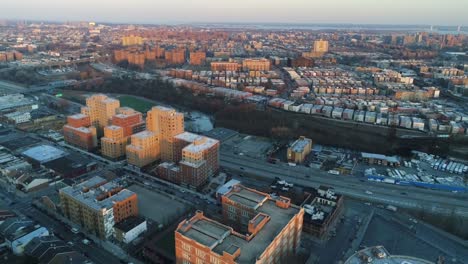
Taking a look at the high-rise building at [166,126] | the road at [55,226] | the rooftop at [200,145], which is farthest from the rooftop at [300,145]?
the road at [55,226]

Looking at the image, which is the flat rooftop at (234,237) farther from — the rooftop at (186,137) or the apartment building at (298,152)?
the apartment building at (298,152)

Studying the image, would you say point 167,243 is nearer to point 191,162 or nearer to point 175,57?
point 191,162

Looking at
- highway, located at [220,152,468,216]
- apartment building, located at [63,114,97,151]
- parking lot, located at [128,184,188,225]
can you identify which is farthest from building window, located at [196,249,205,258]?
apartment building, located at [63,114,97,151]

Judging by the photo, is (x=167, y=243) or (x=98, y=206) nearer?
(x=167, y=243)

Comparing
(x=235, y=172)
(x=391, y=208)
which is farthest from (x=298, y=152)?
(x=391, y=208)

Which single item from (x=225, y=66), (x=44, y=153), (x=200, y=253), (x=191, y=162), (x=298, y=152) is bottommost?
(x=44, y=153)
